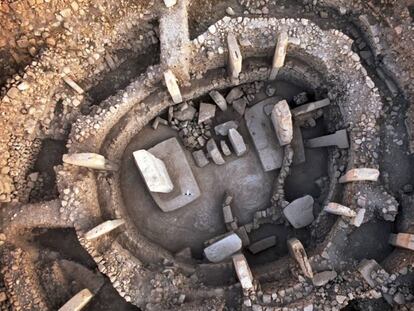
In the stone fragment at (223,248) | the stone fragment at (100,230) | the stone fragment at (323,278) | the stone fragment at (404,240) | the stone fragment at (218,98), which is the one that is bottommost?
the stone fragment at (323,278)

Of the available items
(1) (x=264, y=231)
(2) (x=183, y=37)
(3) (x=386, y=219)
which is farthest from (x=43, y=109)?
(3) (x=386, y=219)

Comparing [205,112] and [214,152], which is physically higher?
[205,112]

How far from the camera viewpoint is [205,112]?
8320 mm

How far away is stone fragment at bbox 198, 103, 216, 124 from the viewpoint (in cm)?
833

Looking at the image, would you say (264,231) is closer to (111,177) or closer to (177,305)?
(177,305)

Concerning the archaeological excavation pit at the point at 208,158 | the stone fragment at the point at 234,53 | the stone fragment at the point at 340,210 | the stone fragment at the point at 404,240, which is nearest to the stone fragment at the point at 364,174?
the archaeological excavation pit at the point at 208,158

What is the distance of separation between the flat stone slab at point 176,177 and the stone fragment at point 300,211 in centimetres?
183

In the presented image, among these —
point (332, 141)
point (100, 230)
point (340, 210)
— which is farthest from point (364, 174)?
point (100, 230)

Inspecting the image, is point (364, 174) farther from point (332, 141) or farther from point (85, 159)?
point (85, 159)

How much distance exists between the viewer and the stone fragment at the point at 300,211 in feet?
25.8

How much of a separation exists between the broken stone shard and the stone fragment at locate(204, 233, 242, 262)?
1.41 metres

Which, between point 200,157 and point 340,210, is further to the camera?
point 200,157

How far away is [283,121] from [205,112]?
5.51ft

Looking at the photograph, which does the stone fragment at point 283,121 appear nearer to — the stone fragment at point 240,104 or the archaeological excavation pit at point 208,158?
the archaeological excavation pit at point 208,158
